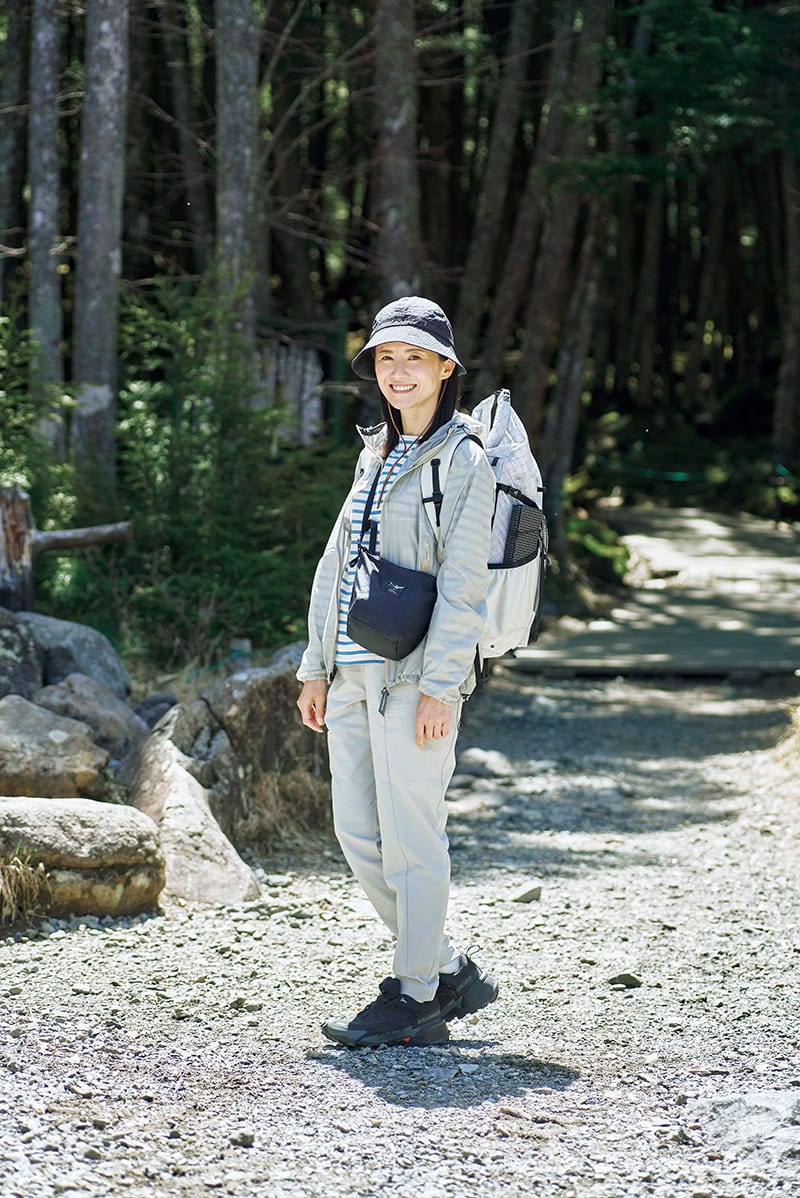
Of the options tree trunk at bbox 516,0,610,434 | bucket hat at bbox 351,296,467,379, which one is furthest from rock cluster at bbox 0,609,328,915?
tree trunk at bbox 516,0,610,434

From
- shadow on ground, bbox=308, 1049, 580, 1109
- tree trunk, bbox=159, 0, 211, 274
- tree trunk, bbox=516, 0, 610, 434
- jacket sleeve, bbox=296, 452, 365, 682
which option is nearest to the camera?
shadow on ground, bbox=308, 1049, 580, 1109

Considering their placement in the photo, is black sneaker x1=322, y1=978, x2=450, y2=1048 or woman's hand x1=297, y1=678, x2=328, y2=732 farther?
woman's hand x1=297, y1=678, x2=328, y2=732

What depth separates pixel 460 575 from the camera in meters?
3.84

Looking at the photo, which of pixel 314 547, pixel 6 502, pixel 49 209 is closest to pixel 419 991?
pixel 6 502

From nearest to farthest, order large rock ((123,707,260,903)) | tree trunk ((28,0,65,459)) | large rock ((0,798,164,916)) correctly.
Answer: large rock ((0,798,164,916)), large rock ((123,707,260,903)), tree trunk ((28,0,65,459))

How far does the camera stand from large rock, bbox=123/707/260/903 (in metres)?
5.68

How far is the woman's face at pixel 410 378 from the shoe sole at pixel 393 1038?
65.1 inches

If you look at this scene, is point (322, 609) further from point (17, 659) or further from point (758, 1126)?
point (17, 659)

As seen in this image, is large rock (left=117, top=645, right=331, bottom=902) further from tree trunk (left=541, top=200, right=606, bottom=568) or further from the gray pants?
tree trunk (left=541, top=200, right=606, bottom=568)

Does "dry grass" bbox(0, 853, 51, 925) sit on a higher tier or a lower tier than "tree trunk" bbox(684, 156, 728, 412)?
lower

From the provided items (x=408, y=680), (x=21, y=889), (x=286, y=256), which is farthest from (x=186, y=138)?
(x=408, y=680)

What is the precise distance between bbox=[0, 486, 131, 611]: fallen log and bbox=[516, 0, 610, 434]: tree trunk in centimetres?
792

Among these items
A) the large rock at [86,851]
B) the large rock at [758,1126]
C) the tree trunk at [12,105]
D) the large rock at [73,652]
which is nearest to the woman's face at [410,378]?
the large rock at [758,1126]

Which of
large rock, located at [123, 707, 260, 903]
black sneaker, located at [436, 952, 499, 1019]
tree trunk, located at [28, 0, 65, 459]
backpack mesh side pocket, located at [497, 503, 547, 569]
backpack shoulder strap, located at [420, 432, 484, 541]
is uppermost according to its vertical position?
tree trunk, located at [28, 0, 65, 459]
